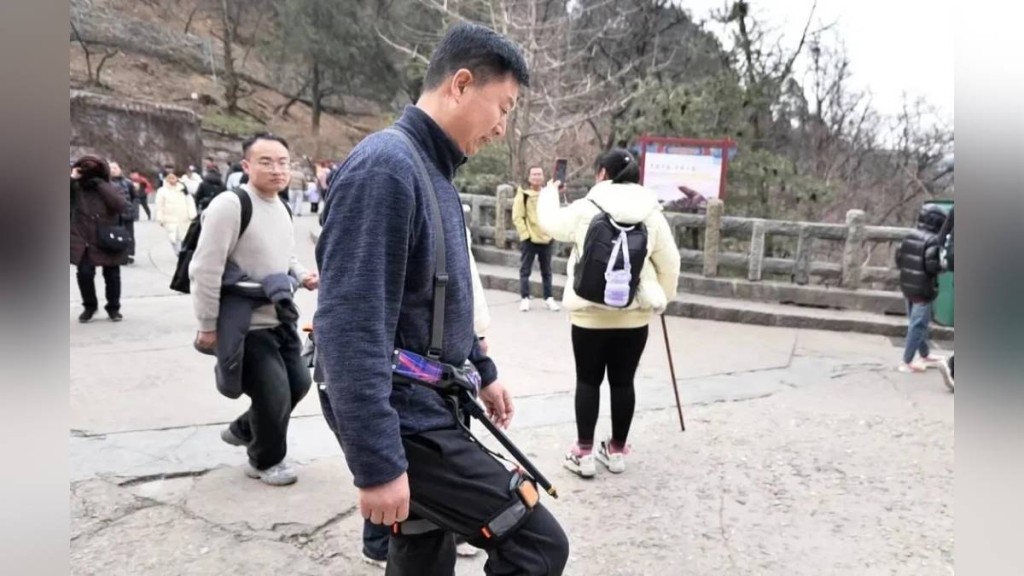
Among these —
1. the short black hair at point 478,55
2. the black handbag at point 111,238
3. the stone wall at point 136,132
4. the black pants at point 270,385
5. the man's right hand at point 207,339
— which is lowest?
the black pants at point 270,385

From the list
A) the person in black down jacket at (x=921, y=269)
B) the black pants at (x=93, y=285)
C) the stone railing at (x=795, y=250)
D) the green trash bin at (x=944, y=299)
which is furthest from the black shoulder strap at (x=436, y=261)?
the stone railing at (x=795, y=250)

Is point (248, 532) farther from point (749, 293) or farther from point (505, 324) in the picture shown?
point (749, 293)

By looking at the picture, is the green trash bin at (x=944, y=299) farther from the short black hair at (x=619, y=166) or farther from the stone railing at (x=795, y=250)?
the short black hair at (x=619, y=166)

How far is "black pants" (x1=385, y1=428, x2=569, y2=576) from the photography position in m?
1.72

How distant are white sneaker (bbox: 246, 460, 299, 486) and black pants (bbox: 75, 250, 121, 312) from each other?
446 cm

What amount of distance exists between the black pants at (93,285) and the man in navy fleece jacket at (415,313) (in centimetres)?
644

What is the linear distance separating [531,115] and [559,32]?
189cm

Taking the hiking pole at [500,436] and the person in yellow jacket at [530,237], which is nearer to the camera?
the hiking pole at [500,436]

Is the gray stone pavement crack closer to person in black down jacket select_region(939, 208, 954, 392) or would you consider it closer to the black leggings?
the black leggings

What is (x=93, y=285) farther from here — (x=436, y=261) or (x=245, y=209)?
(x=436, y=261)

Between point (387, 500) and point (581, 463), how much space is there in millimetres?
2444

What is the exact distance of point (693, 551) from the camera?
3.14m

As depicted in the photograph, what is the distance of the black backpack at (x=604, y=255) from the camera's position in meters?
3.56

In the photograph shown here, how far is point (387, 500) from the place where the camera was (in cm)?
154
